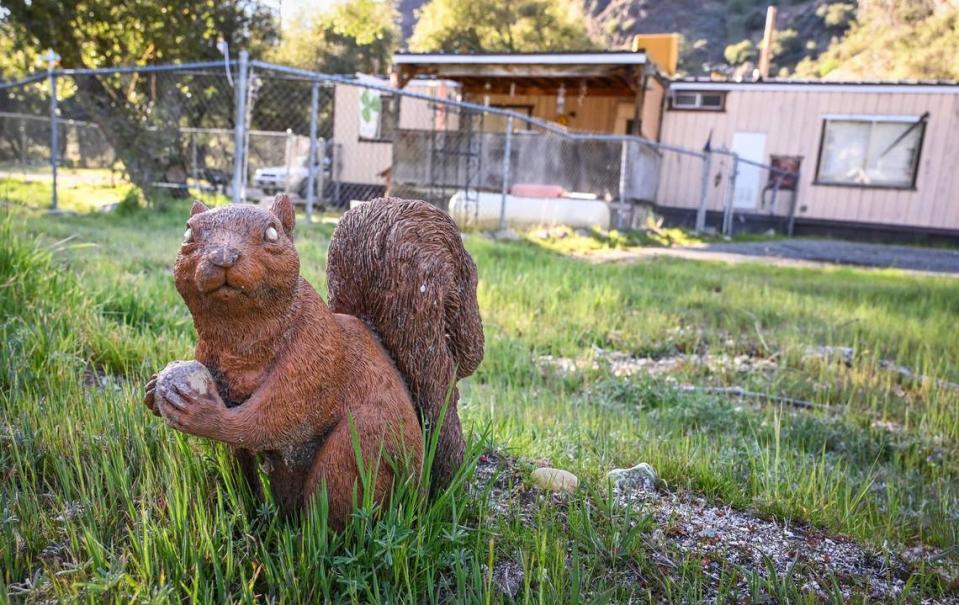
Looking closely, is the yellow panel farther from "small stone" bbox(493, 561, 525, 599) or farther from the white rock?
the white rock

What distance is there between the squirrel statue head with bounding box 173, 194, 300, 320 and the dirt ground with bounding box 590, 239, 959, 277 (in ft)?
29.5

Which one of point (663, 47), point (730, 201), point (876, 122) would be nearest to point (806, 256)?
point (730, 201)

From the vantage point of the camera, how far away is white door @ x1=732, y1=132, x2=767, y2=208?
21000mm

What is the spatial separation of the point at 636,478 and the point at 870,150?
21.2 metres

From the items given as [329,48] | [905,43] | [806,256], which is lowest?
[806,256]

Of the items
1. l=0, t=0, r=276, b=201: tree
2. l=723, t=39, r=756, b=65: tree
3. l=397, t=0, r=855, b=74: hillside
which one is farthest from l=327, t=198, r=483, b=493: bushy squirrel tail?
l=723, t=39, r=756, b=65: tree

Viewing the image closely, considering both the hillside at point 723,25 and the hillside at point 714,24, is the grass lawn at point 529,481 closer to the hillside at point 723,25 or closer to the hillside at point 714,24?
the hillside at point 723,25

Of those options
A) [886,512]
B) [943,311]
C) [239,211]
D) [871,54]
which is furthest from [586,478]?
[871,54]

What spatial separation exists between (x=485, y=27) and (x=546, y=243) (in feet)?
105

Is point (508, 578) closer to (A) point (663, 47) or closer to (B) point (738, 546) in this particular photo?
(B) point (738, 546)

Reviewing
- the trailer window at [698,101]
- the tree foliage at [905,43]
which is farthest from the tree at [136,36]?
the tree foliage at [905,43]

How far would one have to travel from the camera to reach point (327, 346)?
1.56 metres

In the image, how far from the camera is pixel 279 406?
58.2 inches

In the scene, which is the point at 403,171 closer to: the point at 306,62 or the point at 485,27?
the point at 485,27
